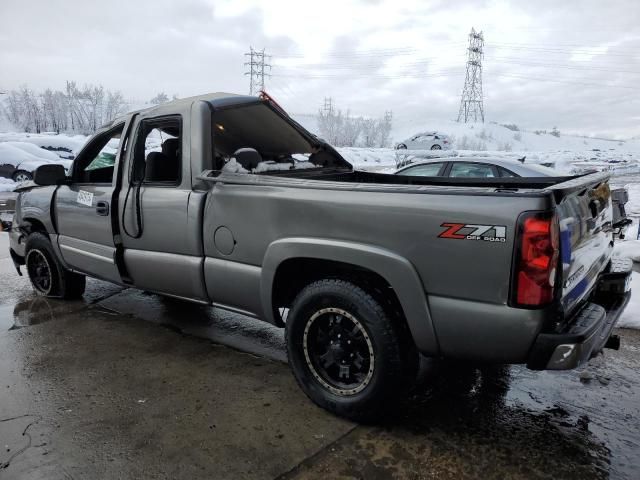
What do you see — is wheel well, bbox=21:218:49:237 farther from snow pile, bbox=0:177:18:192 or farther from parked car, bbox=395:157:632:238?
snow pile, bbox=0:177:18:192

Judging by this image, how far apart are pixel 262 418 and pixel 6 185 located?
61.7ft

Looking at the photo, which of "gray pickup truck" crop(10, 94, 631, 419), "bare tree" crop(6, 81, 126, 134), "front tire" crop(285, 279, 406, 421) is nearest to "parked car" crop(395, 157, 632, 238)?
"gray pickup truck" crop(10, 94, 631, 419)

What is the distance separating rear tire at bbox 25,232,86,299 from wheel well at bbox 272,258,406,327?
9.75 feet

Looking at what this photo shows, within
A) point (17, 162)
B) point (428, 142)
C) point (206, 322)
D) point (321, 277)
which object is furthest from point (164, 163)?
point (428, 142)

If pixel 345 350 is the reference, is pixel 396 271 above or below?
above

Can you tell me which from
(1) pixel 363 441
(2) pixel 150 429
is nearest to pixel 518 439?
(1) pixel 363 441

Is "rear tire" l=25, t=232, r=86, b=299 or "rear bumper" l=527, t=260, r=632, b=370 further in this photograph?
"rear tire" l=25, t=232, r=86, b=299

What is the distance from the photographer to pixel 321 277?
2.98 m

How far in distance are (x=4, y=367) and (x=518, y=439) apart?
3.56 meters

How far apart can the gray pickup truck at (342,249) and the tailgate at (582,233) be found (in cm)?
2

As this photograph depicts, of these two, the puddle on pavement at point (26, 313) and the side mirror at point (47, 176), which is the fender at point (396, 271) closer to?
the side mirror at point (47, 176)

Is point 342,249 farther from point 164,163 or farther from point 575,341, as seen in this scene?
point 164,163

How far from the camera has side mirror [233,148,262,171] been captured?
11.5 feet

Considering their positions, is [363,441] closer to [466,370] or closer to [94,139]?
[466,370]
